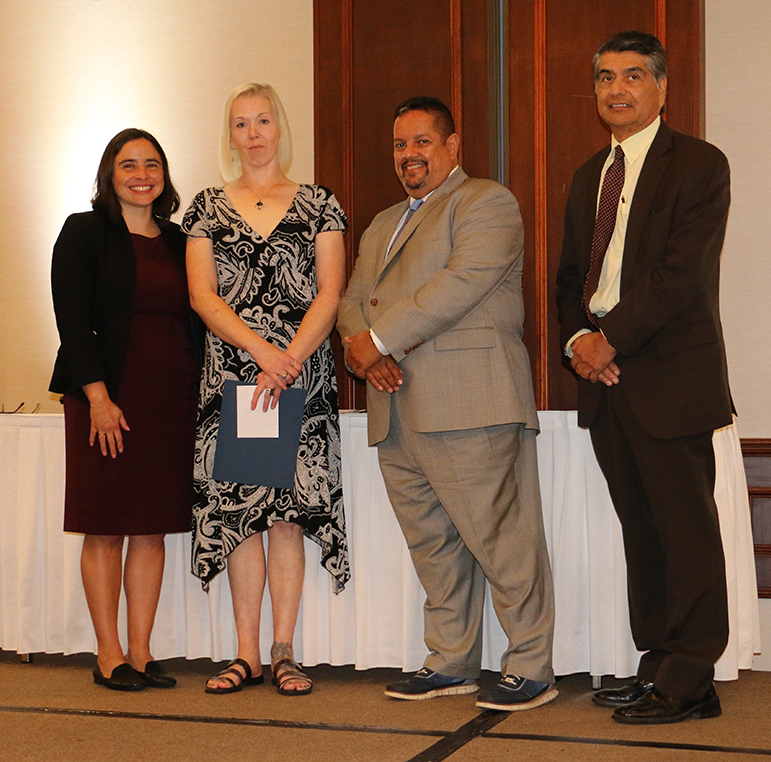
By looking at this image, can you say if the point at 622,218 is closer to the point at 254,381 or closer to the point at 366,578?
the point at 254,381

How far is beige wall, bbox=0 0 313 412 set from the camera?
460 centimetres

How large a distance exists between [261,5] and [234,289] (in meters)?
2.16

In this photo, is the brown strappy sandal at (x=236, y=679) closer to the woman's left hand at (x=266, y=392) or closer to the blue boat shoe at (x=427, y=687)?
the blue boat shoe at (x=427, y=687)

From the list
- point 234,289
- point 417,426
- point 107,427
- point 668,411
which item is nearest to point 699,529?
point 668,411

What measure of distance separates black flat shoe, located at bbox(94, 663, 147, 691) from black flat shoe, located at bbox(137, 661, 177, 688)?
0.09 ft

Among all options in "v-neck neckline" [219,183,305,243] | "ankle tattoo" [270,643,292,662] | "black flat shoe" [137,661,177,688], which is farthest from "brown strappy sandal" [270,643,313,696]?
"v-neck neckline" [219,183,305,243]

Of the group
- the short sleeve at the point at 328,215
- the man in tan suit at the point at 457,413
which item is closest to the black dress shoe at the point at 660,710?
the man in tan suit at the point at 457,413

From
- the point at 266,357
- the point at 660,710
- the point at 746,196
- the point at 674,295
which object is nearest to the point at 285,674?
the point at 266,357

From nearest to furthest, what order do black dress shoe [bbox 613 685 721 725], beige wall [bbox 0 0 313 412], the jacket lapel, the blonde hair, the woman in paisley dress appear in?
black dress shoe [bbox 613 685 721 725]
the jacket lapel
the woman in paisley dress
the blonde hair
beige wall [bbox 0 0 313 412]

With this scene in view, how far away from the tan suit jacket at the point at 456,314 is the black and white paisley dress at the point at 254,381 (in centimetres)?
18

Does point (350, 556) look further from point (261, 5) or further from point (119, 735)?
point (261, 5)

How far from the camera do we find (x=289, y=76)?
4.49 metres

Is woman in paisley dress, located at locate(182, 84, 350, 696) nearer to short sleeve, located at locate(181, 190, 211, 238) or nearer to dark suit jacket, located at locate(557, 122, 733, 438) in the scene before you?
short sleeve, located at locate(181, 190, 211, 238)

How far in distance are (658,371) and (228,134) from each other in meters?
1.49
